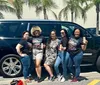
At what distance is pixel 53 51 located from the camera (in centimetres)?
779

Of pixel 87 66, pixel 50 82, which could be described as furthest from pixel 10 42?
pixel 87 66

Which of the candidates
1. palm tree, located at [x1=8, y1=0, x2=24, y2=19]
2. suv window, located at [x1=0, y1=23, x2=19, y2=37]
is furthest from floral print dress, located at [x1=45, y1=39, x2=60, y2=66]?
palm tree, located at [x1=8, y1=0, x2=24, y2=19]

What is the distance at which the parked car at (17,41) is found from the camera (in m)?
8.20

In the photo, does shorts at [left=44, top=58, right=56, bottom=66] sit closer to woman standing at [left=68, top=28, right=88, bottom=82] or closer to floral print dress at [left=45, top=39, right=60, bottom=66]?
floral print dress at [left=45, top=39, right=60, bottom=66]

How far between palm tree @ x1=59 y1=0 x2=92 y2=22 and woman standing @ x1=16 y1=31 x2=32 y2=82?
87.8 feet

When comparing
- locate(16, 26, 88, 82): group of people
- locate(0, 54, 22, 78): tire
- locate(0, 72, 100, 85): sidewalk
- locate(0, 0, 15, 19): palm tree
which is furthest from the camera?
locate(0, 0, 15, 19): palm tree

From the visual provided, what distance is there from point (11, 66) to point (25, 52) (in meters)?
0.81

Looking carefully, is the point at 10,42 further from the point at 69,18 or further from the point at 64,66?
the point at 69,18

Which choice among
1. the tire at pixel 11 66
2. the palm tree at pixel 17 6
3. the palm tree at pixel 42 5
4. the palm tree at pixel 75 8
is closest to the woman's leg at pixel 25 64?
the tire at pixel 11 66

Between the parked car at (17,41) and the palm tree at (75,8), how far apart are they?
1003 inches

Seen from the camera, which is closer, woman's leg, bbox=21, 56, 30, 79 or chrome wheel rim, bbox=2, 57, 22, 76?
woman's leg, bbox=21, 56, 30, 79

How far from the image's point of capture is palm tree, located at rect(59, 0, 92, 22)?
112ft

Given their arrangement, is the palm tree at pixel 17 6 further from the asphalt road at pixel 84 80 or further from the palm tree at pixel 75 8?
the asphalt road at pixel 84 80

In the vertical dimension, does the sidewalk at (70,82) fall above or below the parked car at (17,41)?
below
